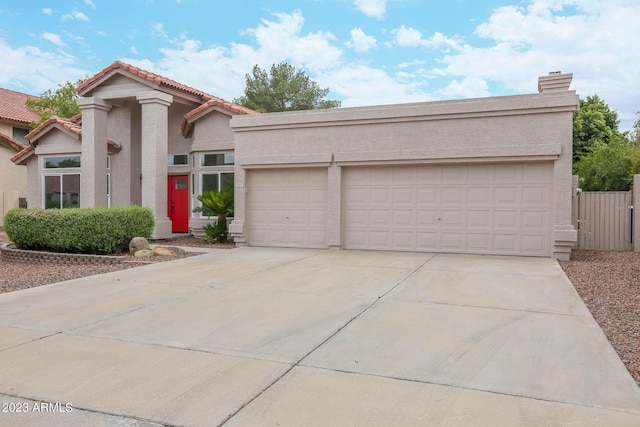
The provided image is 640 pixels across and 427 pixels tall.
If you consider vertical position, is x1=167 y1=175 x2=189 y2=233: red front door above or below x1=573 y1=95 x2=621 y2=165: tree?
below

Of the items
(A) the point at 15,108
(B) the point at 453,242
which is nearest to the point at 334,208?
(B) the point at 453,242

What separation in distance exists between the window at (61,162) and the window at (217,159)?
563 cm

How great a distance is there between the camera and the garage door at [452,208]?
492 inches

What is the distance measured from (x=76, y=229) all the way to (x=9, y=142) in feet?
53.4

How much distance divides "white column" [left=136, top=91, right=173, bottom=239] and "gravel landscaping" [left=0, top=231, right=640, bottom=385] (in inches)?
128

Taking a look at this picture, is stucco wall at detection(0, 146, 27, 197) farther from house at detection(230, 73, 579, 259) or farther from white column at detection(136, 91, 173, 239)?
house at detection(230, 73, 579, 259)

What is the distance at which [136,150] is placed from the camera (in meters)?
19.8

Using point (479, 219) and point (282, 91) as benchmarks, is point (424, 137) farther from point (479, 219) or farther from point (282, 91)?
point (282, 91)

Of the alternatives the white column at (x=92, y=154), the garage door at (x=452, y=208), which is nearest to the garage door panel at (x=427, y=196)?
the garage door at (x=452, y=208)

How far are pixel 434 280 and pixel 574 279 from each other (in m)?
2.74

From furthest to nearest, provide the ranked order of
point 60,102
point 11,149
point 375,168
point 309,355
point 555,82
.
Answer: point 60,102
point 11,149
point 375,168
point 555,82
point 309,355

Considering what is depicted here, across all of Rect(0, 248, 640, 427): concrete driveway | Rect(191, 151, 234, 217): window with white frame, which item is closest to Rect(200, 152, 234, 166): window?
Rect(191, 151, 234, 217): window with white frame

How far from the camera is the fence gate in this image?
45.6ft

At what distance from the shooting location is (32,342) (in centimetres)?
549
